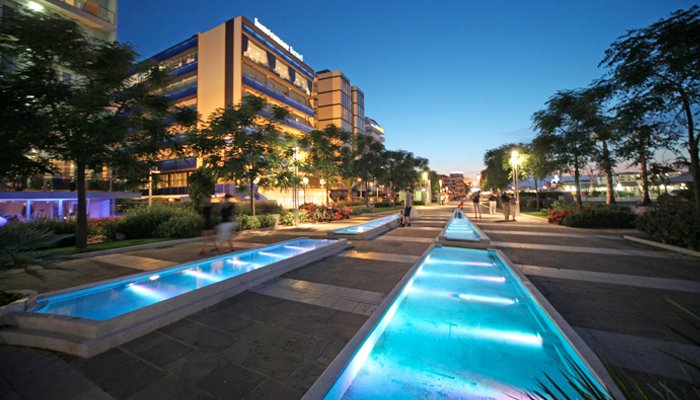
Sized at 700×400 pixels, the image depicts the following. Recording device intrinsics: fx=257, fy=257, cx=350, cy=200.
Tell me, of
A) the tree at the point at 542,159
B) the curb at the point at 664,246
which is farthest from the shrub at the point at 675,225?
the tree at the point at 542,159

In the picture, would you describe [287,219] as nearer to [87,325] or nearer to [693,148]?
[87,325]

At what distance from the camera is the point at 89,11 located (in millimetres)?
20312

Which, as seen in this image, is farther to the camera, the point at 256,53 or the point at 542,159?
the point at 256,53

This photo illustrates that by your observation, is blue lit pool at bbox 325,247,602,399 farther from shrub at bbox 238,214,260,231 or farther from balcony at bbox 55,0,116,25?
balcony at bbox 55,0,116,25

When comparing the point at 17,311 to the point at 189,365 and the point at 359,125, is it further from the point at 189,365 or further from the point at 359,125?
the point at 359,125

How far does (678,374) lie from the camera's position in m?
2.74

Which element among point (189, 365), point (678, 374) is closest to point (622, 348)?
point (678, 374)

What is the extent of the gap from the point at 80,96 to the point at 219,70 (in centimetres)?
3104

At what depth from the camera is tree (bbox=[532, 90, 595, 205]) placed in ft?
60.7

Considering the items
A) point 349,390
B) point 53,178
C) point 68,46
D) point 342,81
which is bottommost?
point 349,390

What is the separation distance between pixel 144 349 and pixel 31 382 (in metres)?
0.96

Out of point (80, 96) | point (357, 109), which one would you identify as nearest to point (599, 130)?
point (80, 96)

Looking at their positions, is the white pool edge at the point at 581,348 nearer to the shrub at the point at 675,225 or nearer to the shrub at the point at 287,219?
the shrub at the point at 675,225

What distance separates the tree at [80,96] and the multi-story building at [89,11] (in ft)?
46.0
